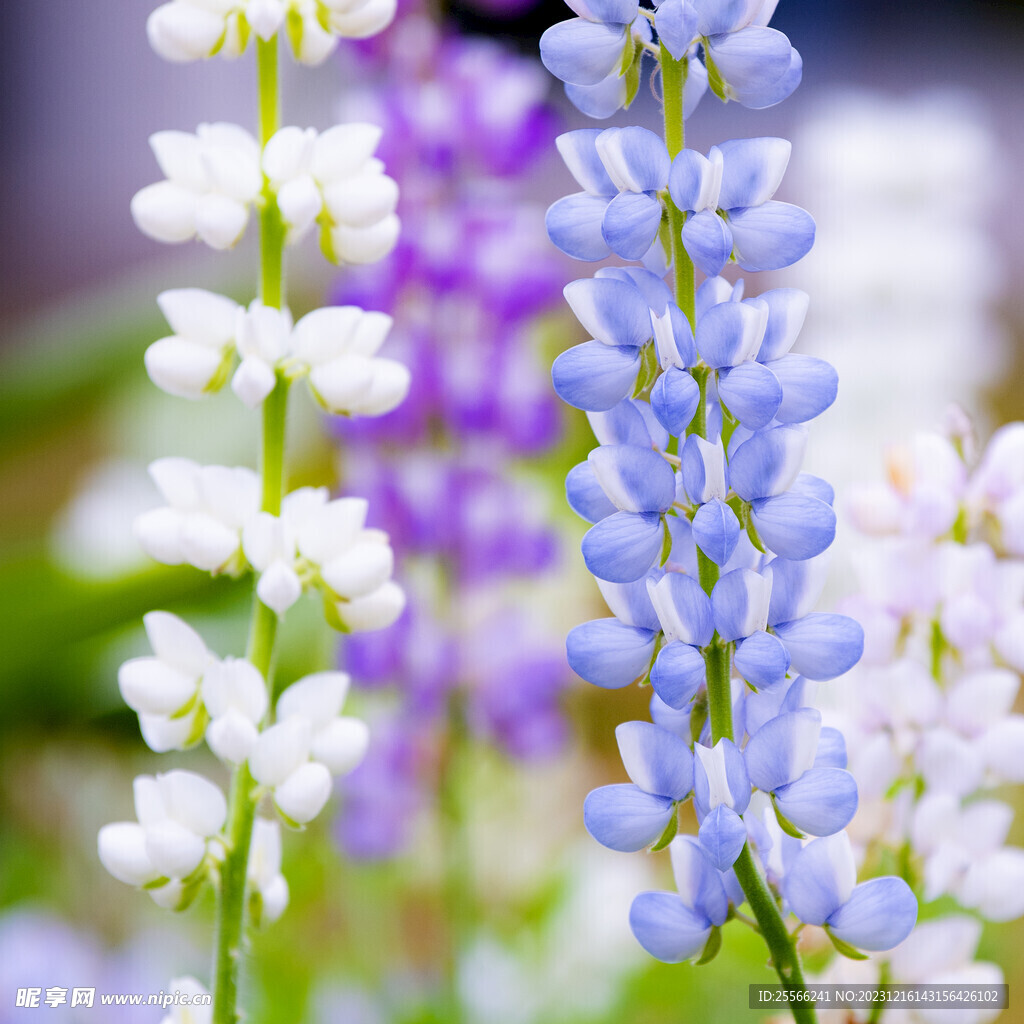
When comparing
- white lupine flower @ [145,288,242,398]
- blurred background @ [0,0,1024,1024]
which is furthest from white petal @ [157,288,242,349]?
blurred background @ [0,0,1024,1024]

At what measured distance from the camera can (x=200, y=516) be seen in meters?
0.22

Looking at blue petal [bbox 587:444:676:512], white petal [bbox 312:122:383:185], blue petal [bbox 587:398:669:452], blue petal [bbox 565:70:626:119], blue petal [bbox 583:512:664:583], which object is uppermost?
blue petal [bbox 565:70:626:119]

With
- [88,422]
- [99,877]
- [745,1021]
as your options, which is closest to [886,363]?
[745,1021]

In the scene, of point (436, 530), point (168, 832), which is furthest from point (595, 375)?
point (436, 530)

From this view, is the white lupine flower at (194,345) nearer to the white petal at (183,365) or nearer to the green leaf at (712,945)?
the white petal at (183,365)

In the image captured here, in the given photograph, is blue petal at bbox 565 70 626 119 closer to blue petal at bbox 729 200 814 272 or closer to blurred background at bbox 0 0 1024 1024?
blue petal at bbox 729 200 814 272

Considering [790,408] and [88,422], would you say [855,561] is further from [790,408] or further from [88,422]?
[88,422]

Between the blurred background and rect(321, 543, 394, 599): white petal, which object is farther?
the blurred background

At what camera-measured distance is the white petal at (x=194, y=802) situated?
212mm

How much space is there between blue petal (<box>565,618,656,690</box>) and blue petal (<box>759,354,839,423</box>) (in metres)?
0.04

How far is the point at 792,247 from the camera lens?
0.20 meters

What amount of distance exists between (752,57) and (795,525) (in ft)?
0.25

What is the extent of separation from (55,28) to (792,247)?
41.4 inches

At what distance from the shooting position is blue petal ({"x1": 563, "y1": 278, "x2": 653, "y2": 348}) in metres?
0.19
